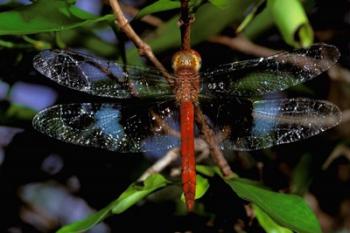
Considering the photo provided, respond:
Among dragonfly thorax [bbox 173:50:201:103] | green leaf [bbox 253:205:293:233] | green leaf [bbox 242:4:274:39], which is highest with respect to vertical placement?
green leaf [bbox 242:4:274:39]

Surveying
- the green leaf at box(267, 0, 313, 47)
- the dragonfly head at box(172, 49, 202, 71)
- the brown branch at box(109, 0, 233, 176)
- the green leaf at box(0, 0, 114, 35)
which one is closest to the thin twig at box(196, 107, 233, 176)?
the brown branch at box(109, 0, 233, 176)

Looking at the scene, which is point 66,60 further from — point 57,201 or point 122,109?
point 57,201

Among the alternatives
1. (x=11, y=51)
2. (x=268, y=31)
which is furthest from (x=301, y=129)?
(x=11, y=51)

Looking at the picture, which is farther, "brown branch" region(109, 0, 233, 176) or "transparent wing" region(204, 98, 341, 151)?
"transparent wing" region(204, 98, 341, 151)

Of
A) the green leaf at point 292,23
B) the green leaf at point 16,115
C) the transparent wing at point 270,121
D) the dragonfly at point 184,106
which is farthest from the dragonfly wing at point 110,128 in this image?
the green leaf at point 292,23

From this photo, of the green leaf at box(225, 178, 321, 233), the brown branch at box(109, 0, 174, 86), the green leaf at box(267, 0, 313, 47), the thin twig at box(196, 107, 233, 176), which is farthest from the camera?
the thin twig at box(196, 107, 233, 176)

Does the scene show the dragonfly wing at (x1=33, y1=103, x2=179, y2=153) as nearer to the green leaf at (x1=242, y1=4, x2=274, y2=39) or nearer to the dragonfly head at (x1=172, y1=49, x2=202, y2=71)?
the dragonfly head at (x1=172, y1=49, x2=202, y2=71)

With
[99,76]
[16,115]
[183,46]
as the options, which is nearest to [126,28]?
[183,46]
